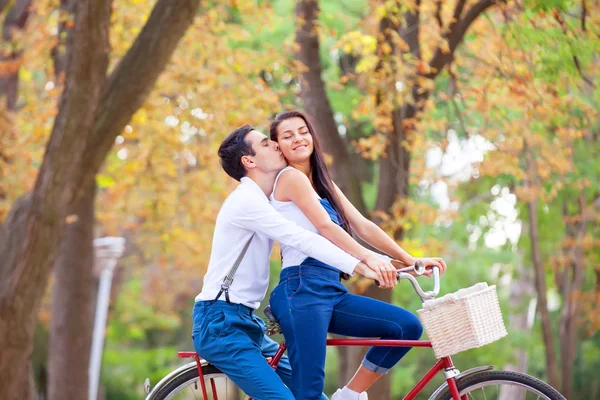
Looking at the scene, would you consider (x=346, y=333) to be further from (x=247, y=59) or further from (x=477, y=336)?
(x=247, y=59)

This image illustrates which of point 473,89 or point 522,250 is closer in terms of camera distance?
point 473,89

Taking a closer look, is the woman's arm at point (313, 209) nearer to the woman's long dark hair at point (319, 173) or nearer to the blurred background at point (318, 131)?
the woman's long dark hair at point (319, 173)

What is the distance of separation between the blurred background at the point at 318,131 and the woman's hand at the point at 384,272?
161 inches

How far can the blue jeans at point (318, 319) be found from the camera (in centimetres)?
381

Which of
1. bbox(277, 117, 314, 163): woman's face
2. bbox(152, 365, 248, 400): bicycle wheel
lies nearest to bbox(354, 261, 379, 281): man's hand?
bbox(277, 117, 314, 163): woman's face

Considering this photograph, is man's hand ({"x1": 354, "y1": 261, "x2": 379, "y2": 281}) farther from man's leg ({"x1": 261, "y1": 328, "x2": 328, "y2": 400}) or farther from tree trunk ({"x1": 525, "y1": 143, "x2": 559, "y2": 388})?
tree trunk ({"x1": 525, "y1": 143, "x2": 559, "y2": 388})

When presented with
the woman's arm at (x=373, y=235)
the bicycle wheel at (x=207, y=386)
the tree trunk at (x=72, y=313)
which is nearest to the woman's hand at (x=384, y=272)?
the woman's arm at (x=373, y=235)

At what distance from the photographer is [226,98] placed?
1228 centimetres

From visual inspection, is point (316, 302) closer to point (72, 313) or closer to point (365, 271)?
point (365, 271)

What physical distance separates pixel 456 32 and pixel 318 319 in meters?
6.69

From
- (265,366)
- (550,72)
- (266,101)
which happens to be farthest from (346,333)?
(266,101)

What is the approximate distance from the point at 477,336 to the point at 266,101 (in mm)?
8883

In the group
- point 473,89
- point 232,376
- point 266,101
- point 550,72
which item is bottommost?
point 232,376

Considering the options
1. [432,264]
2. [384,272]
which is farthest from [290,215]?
→ [432,264]
